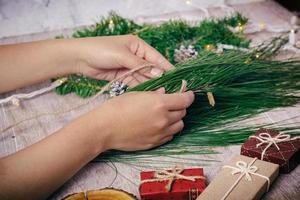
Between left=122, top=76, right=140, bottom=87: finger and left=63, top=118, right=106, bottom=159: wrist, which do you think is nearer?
left=63, top=118, right=106, bottom=159: wrist

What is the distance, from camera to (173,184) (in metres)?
0.82

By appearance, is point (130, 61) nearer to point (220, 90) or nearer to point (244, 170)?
point (220, 90)

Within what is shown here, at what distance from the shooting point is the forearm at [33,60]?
1.16m

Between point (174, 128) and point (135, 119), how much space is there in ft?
0.33

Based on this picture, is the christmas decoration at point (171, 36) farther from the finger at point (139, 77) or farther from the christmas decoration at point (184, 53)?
the finger at point (139, 77)

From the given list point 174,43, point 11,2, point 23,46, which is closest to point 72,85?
point 23,46

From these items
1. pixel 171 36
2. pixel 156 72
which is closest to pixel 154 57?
pixel 156 72

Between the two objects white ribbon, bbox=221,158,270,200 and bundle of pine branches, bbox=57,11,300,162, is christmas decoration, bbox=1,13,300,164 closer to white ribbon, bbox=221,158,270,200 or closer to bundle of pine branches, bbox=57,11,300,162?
bundle of pine branches, bbox=57,11,300,162

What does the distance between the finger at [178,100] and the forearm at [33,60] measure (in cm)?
34

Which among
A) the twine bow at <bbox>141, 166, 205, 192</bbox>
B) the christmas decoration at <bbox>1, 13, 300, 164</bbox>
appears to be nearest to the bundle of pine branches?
the christmas decoration at <bbox>1, 13, 300, 164</bbox>

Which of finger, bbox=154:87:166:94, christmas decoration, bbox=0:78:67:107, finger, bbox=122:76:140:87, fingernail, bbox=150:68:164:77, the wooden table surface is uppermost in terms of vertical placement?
finger, bbox=154:87:166:94

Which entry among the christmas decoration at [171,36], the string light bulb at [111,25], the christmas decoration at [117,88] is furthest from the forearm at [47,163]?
the string light bulb at [111,25]

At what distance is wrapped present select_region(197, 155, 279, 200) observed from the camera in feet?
2.57

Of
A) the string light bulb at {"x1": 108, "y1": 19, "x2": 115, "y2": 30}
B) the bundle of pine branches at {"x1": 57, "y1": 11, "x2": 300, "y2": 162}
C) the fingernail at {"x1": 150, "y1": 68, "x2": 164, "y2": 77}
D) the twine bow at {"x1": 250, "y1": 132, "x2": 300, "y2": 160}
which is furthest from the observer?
the string light bulb at {"x1": 108, "y1": 19, "x2": 115, "y2": 30}
